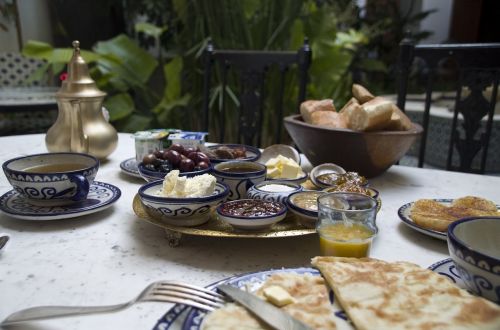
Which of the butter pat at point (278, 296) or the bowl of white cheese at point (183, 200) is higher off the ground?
the bowl of white cheese at point (183, 200)

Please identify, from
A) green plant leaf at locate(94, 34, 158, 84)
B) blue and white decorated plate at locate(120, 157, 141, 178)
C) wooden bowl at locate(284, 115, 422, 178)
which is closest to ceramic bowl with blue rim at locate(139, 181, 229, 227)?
blue and white decorated plate at locate(120, 157, 141, 178)

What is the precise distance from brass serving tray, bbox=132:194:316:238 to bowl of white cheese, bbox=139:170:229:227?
0.01 m

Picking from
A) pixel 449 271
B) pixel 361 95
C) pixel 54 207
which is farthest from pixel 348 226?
pixel 361 95

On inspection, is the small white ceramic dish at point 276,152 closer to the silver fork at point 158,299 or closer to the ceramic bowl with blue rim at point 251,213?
the ceramic bowl with blue rim at point 251,213

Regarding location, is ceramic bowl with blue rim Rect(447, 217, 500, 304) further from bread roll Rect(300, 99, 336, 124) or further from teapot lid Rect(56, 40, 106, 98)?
teapot lid Rect(56, 40, 106, 98)

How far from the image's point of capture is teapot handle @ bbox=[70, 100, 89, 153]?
1223 mm

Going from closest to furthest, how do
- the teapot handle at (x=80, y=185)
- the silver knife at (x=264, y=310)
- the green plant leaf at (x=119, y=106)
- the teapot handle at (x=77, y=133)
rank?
1. the silver knife at (x=264, y=310)
2. the teapot handle at (x=80, y=185)
3. the teapot handle at (x=77, y=133)
4. the green plant leaf at (x=119, y=106)

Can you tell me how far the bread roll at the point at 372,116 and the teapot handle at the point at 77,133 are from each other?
0.79 m

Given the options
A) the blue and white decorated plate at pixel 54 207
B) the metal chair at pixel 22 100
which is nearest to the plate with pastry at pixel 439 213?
the blue and white decorated plate at pixel 54 207

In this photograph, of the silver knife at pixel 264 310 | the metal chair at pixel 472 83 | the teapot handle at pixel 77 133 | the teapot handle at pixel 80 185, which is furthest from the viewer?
the metal chair at pixel 472 83

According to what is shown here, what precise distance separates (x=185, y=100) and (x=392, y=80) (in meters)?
3.32

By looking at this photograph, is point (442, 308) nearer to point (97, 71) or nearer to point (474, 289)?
point (474, 289)

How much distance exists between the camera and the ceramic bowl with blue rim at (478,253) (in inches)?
19.7

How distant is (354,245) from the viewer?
0.69m
